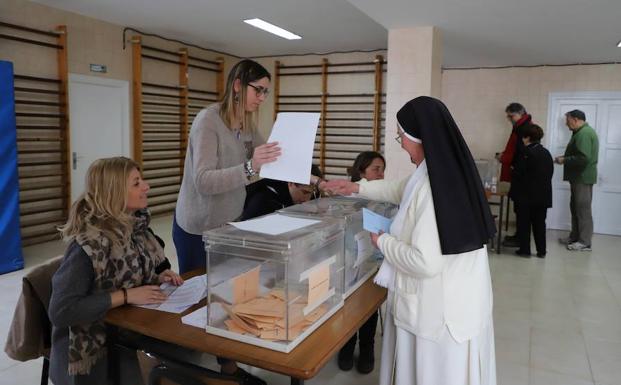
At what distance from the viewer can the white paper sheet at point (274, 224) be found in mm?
1473

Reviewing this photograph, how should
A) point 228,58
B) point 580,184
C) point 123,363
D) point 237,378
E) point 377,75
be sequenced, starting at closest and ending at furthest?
point 237,378 → point 123,363 → point 580,184 → point 377,75 → point 228,58

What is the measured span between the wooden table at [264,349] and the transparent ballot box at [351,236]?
0.39 ft

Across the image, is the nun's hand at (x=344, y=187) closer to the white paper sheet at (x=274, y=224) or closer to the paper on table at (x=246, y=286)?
the white paper sheet at (x=274, y=224)

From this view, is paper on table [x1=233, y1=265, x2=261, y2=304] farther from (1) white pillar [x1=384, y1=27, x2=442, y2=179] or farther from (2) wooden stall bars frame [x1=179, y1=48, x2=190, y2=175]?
(2) wooden stall bars frame [x1=179, y1=48, x2=190, y2=175]

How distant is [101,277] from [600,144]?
7.14 meters

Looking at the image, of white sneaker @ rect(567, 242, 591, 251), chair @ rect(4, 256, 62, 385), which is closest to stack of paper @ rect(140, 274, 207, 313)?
chair @ rect(4, 256, 62, 385)

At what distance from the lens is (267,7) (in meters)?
5.02

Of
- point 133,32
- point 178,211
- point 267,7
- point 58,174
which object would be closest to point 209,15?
point 267,7

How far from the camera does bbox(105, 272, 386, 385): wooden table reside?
126 cm

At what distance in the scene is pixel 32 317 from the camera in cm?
180

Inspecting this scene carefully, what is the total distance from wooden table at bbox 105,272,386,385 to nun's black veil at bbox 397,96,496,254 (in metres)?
0.40

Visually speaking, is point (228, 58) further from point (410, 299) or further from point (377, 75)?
point (410, 299)

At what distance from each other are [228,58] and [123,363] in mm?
7019

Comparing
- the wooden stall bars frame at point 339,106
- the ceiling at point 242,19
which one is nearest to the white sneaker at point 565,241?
the wooden stall bars frame at point 339,106
